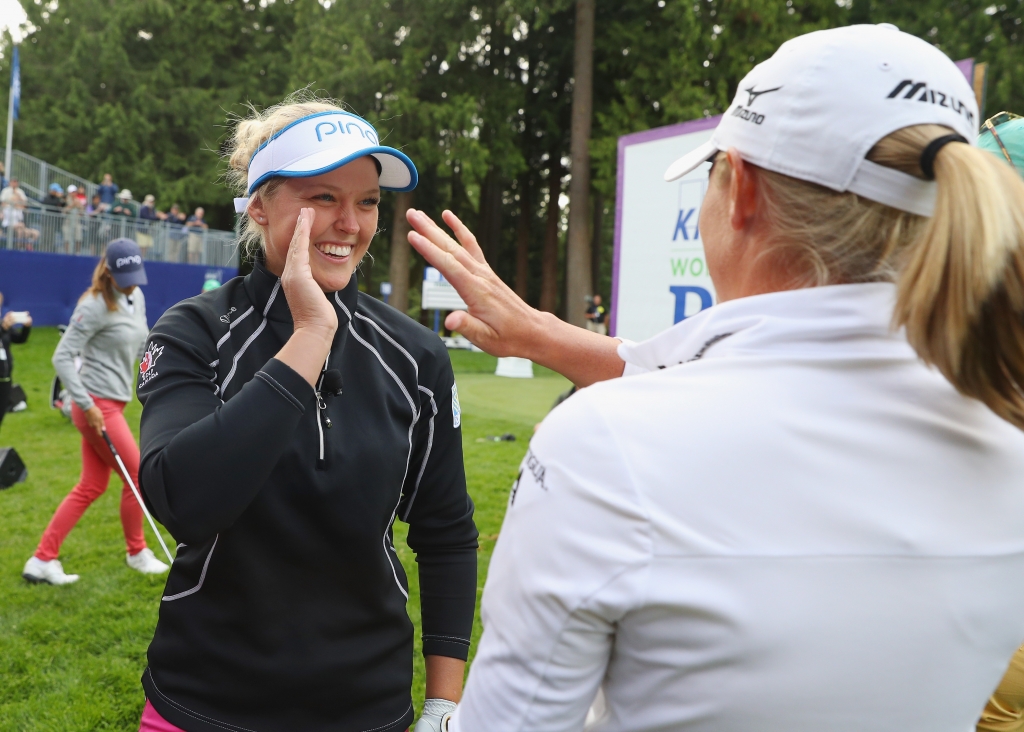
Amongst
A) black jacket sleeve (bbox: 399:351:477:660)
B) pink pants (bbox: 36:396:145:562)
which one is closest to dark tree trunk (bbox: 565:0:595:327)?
pink pants (bbox: 36:396:145:562)

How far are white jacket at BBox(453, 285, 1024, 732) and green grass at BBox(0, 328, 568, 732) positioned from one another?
12.0 feet

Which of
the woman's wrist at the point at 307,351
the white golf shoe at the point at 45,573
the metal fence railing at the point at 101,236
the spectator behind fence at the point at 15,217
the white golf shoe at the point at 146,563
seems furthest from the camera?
the metal fence railing at the point at 101,236

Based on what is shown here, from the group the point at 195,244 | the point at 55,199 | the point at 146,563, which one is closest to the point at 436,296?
the point at 195,244

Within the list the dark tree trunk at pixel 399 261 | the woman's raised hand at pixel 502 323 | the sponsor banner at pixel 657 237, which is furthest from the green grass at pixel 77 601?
the dark tree trunk at pixel 399 261

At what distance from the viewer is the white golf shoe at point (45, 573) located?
566 centimetres

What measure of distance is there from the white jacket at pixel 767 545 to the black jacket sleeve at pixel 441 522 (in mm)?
1166

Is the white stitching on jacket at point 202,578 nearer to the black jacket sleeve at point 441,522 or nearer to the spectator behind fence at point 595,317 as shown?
the black jacket sleeve at point 441,522

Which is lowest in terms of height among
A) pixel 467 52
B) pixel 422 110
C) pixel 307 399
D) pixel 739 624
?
Result: pixel 739 624

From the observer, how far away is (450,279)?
1.71 metres

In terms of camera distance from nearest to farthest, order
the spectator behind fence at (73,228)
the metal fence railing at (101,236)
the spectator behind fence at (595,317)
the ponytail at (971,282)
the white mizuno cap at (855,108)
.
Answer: the ponytail at (971,282) < the white mizuno cap at (855,108) < the metal fence railing at (101,236) < the spectator behind fence at (73,228) < the spectator behind fence at (595,317)

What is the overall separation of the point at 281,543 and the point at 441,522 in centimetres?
48

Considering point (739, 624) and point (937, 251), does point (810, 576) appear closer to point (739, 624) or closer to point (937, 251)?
point (739, 624)

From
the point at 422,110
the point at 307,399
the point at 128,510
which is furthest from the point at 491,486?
the point at 422,110

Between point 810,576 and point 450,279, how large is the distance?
1.00 m
